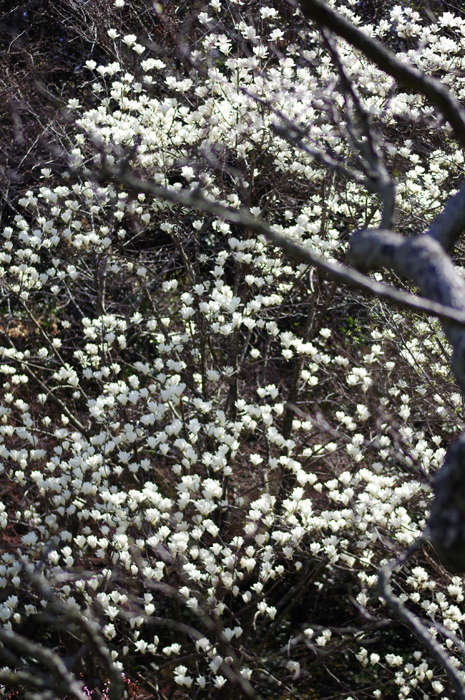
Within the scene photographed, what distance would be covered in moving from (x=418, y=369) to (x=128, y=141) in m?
2.69

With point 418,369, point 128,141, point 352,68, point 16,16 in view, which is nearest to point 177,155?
point 128,141

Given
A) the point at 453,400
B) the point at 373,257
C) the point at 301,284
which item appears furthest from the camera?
the point at 301,284

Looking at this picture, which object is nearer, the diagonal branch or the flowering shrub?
the diagonal branch

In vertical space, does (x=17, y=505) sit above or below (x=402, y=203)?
below

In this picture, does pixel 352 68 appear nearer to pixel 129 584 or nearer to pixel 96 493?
pixel 96 493

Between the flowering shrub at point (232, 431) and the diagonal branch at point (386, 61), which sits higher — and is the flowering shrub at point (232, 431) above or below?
above

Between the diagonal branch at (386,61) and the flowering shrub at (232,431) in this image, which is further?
the flowering shrub at (232,431)

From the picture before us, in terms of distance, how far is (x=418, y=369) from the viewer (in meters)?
4.53

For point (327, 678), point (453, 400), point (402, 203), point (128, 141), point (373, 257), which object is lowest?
point (373, 257)

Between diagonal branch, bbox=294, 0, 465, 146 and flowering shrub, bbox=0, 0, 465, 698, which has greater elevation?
flowering shrub, bbox=0, 0, 465, 698

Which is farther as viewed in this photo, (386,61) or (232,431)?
(232,431)

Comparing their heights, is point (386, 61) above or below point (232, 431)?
below

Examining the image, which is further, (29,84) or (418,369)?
(29,84)

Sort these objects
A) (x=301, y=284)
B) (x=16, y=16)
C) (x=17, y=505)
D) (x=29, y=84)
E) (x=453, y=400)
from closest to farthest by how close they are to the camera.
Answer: (x=453, y=400)
(x=301, y=284)
(x=17, y=505)
(x=29, y=84)
(x=16, y=16)
